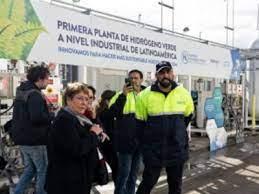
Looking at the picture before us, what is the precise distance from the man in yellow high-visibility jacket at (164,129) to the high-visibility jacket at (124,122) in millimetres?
331

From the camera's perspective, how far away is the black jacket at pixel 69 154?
10.6 ft

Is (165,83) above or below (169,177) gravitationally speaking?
above

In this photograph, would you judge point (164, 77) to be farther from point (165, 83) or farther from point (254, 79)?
point (254, 79)

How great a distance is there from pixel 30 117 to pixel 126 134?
1142 millimetres

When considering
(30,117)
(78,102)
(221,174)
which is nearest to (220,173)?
(221,174)

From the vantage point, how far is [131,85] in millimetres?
5461

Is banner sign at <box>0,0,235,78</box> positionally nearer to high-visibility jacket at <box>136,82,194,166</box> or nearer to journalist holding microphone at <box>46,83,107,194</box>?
high-visibility jacket at <box>136,82,194,166</box>

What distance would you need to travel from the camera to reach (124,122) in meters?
5.38

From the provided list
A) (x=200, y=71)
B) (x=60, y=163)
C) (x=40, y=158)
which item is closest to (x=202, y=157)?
(x=200, y=71)

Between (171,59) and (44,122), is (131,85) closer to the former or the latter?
(44,122)

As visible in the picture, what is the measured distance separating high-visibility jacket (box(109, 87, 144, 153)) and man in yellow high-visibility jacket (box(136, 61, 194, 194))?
1.08 feet

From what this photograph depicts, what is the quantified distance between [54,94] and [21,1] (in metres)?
1.44

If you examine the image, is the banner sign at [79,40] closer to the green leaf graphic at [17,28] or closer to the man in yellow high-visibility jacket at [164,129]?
the green leaf graphic at [17,28]

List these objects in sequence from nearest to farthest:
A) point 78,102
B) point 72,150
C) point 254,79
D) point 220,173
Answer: point 72,150
point 78,102
point 220,173
point 254,79
